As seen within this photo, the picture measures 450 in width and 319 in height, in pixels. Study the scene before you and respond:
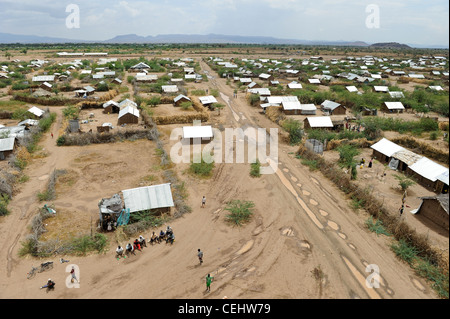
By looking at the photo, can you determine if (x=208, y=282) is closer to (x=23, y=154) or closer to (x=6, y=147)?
(x=23, y=154)

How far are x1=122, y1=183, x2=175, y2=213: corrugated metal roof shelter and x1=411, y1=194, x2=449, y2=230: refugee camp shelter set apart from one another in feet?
54.0

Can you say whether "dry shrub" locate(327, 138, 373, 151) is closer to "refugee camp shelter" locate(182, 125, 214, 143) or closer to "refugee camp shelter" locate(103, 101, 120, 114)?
"refugee camp shelter" locate(182, 125, 214, 143)

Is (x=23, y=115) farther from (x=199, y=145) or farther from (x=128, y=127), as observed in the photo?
(x=199, y=145)

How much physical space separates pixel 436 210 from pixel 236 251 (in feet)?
41.9

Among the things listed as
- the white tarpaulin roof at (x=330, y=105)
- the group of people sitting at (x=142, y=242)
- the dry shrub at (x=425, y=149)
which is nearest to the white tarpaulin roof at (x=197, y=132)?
the group of people sitting at (x=142, y=242)

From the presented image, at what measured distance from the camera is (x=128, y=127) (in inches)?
1329

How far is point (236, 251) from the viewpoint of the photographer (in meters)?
15.1

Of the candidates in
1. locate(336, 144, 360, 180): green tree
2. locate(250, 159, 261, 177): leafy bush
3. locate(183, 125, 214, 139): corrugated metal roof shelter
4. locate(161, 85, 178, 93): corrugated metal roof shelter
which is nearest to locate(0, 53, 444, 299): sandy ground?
locate(250, 159, 261, 177): leafy bush

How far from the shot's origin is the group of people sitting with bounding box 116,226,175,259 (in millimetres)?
14511

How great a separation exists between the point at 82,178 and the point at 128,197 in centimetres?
767

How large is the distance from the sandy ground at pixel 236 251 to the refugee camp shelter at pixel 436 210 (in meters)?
3.80

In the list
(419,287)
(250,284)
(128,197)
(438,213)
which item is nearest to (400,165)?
(438,213)

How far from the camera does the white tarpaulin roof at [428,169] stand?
Answer: 20.3m
